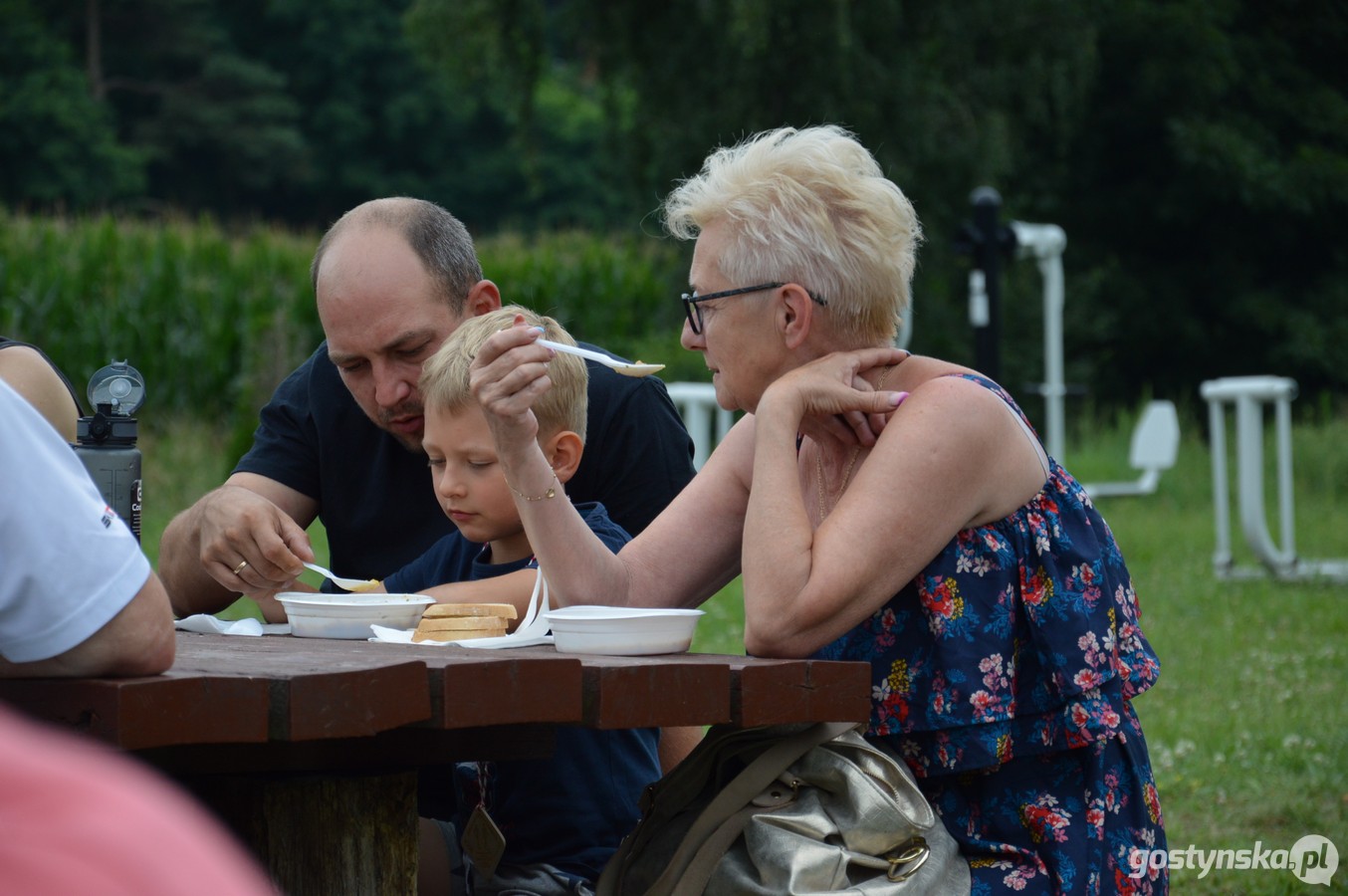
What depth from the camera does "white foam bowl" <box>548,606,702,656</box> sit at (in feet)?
7.15

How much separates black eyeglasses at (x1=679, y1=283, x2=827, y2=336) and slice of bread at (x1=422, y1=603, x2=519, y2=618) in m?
0.53

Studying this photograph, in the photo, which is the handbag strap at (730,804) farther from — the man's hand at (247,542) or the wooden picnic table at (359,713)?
the man's hand at (247,542)

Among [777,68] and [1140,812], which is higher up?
[777,68]

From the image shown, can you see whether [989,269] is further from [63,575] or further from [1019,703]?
[63,575]

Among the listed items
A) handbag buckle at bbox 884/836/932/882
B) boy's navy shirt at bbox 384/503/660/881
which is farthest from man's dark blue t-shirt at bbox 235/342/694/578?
handbag buckle at bbox 884/836/932/882

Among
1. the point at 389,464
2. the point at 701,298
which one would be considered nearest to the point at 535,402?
the point at 701,298

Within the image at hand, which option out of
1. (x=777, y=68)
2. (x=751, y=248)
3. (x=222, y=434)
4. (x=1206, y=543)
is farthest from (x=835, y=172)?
(x=777, y=68)

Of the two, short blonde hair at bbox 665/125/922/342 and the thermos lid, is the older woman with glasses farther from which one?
the thermos lid

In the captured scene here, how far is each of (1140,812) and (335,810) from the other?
112 cm

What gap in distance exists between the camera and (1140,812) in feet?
7.68

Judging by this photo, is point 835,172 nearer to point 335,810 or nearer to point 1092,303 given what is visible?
point 335,810

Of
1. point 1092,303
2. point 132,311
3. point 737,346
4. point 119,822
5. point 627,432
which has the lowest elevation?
point 1092,303

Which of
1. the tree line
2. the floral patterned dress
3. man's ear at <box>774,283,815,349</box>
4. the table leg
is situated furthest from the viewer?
the tree line

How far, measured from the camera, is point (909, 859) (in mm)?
2051
